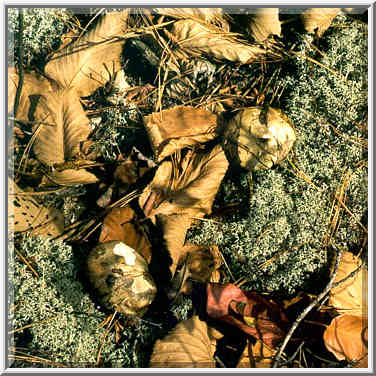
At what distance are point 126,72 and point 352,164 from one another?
0.82m

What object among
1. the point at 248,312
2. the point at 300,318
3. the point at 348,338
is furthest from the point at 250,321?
the point at 348,338

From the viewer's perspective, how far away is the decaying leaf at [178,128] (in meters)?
1.34

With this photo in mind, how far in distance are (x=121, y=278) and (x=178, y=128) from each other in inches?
→ 19.5

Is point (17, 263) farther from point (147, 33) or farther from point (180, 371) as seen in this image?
point (147, 33)

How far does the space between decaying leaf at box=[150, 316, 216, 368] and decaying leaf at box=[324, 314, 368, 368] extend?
351mm

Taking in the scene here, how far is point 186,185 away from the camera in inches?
52.1

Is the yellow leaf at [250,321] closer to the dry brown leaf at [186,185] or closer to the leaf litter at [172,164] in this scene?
the leaf litter at [172,164]

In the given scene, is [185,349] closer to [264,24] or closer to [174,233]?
[174,233]

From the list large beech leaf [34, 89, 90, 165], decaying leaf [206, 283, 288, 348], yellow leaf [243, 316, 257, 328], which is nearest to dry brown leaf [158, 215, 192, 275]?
decaying leaf [206, 283, 288, 348]

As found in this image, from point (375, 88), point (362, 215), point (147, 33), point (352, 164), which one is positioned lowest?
point (362, 215)

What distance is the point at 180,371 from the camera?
Result: 122cm

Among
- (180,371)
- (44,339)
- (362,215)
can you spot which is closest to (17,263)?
(44,339)

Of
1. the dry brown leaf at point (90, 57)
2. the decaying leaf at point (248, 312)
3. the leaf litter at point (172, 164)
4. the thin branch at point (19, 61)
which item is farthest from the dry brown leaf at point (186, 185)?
the thin branch at point (19, 61)

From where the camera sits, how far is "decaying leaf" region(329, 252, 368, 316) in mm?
1314
